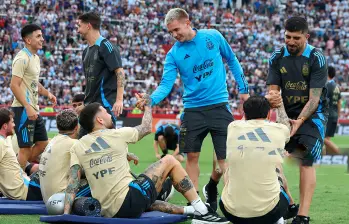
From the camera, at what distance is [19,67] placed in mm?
10328

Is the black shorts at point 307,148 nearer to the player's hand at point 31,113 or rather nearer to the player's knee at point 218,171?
the player's knee at point 218,171

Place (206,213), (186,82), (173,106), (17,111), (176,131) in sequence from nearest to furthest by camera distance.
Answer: (206,213) < (186,82) < (17,111) < (176,131) < (173,106)

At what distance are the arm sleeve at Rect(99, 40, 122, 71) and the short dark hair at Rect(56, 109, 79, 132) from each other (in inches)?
44.1

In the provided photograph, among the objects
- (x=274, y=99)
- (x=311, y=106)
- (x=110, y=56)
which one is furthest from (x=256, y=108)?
(x=110, y=56)

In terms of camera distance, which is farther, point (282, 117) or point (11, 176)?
point (11, 176)

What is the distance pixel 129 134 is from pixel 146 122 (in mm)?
328

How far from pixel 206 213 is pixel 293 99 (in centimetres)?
156

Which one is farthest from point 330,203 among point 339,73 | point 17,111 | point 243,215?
point 339,73

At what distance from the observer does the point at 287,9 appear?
43.9 meters

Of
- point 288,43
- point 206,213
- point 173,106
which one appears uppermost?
point 288,43

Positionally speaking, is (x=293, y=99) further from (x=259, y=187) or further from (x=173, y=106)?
(x=173, y=106)

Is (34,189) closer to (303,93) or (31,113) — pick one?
(31,113)

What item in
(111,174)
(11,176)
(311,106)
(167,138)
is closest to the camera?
(111,174)

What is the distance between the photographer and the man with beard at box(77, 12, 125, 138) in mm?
9117
